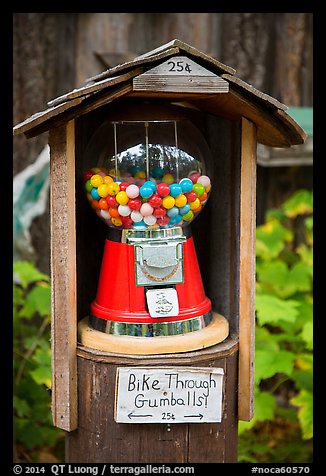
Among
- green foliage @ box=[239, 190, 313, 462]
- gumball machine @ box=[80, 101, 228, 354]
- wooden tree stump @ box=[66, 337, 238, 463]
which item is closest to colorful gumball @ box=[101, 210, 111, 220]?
gumball machine @ box=[80, 101, 228, 354]

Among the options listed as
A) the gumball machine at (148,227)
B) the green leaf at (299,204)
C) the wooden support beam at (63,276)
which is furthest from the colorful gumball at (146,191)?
the green leaf at (299,204)

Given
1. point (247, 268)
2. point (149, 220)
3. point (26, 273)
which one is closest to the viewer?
point (149, 220)

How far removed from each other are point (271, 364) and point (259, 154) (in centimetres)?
137

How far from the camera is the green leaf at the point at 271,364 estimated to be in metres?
3.14

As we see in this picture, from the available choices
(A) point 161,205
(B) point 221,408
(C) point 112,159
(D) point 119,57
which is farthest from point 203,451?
(D) point 119,57

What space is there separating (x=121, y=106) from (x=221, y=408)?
1.04 meters

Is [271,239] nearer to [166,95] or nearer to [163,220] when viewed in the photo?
[163,220]

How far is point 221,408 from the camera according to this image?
2373mm

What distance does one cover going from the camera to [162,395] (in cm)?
231

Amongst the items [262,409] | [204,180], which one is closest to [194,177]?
[204,180]

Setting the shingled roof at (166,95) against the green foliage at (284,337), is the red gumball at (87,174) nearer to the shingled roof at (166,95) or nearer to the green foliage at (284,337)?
the shingled roof at (166,95)

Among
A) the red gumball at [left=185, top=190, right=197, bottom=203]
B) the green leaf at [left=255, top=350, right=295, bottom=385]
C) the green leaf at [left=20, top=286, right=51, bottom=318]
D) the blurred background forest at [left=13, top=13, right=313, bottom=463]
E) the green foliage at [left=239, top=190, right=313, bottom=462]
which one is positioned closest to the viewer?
the red gumball at [left=185, top=190, right=197, bottom=203]

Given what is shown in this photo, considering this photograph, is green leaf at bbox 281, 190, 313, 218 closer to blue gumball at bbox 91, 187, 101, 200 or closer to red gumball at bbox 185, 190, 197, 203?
red gumball at bbox 185, 190, 197, 203

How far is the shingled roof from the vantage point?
2.10 m
